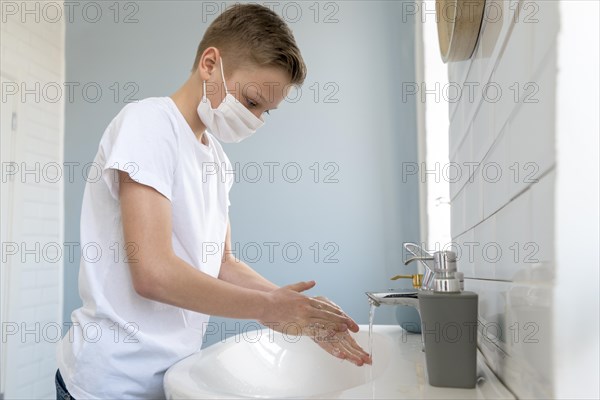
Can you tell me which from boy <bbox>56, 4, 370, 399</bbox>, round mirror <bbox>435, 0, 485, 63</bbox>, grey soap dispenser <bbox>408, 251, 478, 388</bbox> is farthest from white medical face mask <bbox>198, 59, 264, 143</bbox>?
grey soap dispenser <bbox>408, 251, 478, 388</bbox>

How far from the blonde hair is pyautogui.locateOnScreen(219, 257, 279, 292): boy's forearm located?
1.48 feet

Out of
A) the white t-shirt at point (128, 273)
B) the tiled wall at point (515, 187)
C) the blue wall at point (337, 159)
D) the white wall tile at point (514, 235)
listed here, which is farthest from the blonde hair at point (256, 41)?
the blue wall at point (337, 159)

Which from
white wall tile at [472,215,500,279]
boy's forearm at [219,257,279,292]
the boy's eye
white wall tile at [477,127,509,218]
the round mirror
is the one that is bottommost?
boy's forearm at [219,257,279,292]

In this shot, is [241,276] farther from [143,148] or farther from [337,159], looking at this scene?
[337,159]

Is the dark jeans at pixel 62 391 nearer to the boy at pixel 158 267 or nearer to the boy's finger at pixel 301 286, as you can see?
the boy at pixel 158 267

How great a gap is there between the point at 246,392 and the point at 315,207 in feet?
4.94

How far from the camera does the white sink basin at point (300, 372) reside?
624mm

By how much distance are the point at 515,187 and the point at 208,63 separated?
2.35 feet

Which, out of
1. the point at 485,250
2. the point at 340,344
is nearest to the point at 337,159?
the point at 340,344

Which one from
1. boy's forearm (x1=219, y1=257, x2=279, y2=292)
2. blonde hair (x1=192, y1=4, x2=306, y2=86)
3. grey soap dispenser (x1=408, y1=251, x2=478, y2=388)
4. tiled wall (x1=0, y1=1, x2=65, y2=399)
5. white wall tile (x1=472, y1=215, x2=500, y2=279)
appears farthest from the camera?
tiled wall (x1=0, y1=1, x2=65, y2=399)

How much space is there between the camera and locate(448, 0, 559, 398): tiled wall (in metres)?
0.45

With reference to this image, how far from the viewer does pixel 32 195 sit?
2.51 meters

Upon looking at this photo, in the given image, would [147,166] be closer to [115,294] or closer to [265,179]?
[115,294]

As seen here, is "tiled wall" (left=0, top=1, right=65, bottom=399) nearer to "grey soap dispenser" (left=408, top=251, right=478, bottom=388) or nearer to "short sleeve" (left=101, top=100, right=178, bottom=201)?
"short sleeve" (left=101, top=100, right=178, bottom=201)
